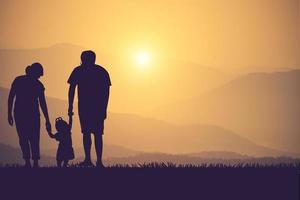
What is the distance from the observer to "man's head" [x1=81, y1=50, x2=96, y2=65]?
15.7 meters

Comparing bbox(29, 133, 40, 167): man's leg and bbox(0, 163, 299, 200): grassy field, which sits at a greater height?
bbox(29, 133, 40, 167): man's leg

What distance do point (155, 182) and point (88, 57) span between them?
4.22 meters

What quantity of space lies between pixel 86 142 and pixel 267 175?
468 cm

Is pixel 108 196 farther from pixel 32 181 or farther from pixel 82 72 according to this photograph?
pixel 82 72

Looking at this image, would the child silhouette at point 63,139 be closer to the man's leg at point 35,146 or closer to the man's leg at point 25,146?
the man's leg at point 35,146

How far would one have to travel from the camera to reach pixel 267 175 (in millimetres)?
13867

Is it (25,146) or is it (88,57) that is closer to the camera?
(88,57)

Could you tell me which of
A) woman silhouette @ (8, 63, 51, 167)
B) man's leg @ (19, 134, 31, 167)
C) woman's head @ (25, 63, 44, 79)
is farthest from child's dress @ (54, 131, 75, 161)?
woman's head @ (25, 63, 44, 79)

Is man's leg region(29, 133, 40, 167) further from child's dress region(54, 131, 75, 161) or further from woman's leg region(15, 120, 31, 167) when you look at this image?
child's dress region(54, 131, 75, 161)

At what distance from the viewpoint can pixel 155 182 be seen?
13.1m

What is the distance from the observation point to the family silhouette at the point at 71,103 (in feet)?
51.7

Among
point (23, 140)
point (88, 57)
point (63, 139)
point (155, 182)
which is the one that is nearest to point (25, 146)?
point (23, 140)

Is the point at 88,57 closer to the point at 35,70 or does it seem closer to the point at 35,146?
the point at 35,70

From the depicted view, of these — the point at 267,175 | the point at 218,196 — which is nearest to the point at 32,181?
the point at 218,196
